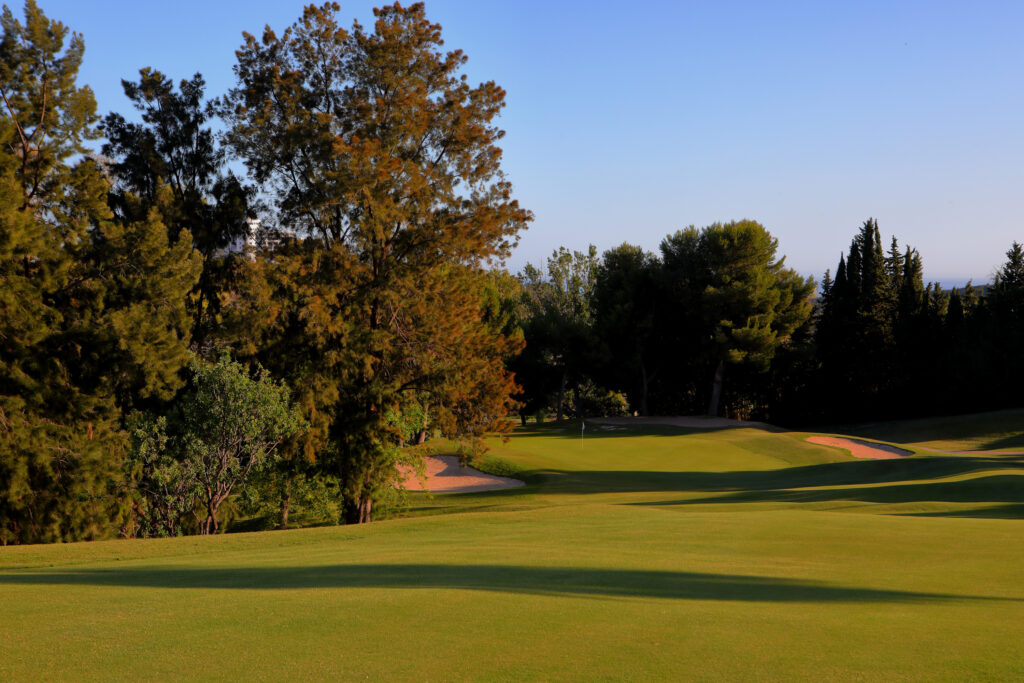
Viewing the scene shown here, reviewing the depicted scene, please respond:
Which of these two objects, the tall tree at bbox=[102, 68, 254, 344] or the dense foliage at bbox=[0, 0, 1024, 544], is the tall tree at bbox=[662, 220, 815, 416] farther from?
the tall tree at bbox=[102, 68, 254, 344]

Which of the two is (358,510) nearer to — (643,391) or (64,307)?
(64,307)

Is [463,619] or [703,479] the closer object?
[463,619]

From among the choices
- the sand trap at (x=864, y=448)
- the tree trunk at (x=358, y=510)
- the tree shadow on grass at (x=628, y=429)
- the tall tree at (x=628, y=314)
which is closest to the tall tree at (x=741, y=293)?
the tall tree at (x=628, y=314)

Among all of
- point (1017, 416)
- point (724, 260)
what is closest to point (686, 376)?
point (724, 260)

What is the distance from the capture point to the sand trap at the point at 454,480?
30.9m

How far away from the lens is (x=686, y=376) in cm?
5644

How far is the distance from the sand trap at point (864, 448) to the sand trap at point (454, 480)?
57.0ft

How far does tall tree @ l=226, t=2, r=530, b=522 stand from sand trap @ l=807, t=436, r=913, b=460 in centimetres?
2189

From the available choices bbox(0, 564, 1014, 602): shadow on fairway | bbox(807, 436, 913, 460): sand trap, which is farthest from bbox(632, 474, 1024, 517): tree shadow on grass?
bbox(807, 436, 913, 460): sand trap

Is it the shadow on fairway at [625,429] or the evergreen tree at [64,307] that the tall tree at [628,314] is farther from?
the evergreen tree at [64,307]

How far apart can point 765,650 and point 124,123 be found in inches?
→ 963

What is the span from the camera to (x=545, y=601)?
748cm

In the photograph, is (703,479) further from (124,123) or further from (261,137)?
(124,123)

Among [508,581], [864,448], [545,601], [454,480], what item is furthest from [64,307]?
[864,448]
